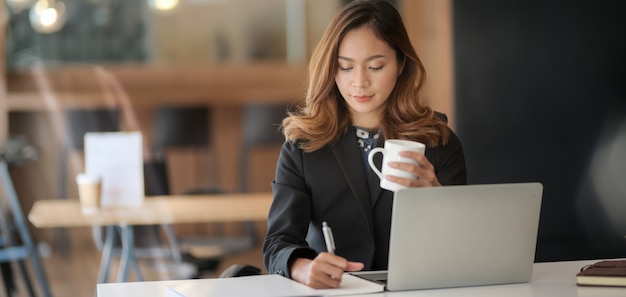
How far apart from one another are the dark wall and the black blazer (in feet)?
5.14

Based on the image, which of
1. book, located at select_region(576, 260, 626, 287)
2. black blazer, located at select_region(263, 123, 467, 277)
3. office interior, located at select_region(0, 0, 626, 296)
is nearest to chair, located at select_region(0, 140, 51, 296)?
office interior, located at select_region(0, 0, 626, 296)

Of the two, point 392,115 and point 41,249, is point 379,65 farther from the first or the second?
point 41,249

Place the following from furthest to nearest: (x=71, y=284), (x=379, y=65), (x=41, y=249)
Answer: (x=41, y=249), (x=71, y=284), (x=379, y=65)

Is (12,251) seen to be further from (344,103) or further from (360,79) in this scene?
(360,79)

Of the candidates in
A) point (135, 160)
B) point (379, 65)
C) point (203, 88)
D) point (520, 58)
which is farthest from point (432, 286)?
point (203, 88)

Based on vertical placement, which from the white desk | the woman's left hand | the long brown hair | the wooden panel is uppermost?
the long brown hair

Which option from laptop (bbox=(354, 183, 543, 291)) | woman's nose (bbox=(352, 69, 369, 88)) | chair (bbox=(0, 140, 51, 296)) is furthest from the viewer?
chair (bbox=(0, 140, 51, 296))

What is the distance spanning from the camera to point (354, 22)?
2170 mm

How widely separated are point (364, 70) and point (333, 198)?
0.93 ft

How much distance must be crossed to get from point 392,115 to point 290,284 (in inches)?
22.8

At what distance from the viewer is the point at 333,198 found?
2166 mm

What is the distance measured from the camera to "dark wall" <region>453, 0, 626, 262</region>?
349 cm

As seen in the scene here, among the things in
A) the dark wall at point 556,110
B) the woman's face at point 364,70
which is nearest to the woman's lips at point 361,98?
the woman's face at point 364,70

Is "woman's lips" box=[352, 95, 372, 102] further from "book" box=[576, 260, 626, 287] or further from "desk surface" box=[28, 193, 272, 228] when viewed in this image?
"desk surface" box=[28, 193, 272, 228]
